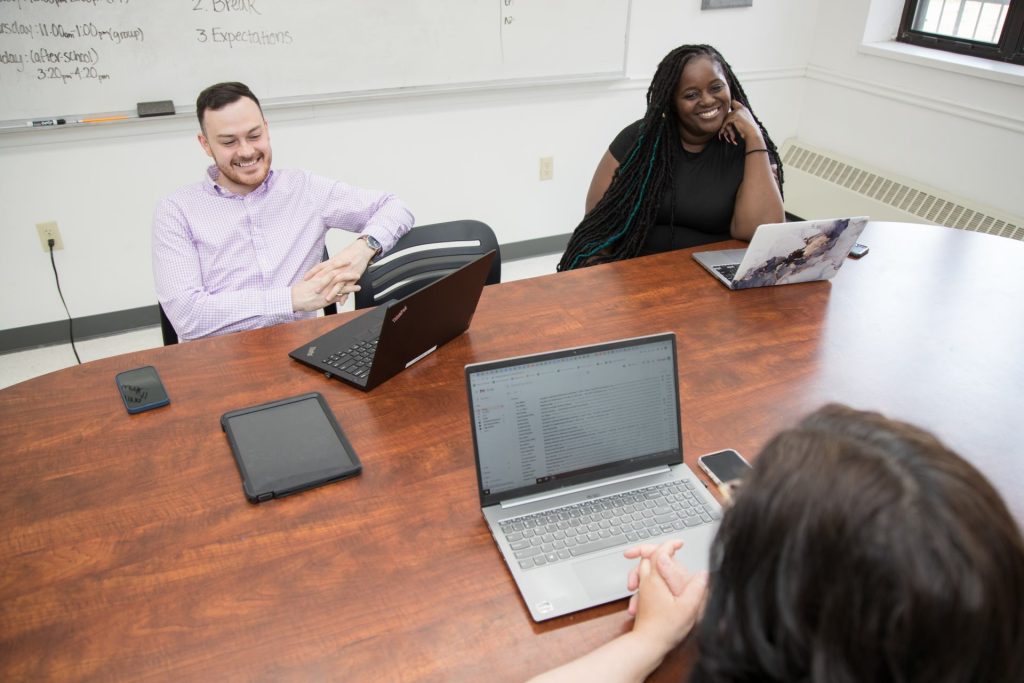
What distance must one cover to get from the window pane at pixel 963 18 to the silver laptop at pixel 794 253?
2.19 meters

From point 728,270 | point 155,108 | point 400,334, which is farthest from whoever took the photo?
point 155,108

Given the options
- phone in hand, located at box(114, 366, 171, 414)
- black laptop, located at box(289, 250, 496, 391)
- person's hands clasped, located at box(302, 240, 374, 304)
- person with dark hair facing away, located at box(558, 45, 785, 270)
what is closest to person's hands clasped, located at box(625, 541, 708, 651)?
black laptop, located at box(289, 250, 496, 391)

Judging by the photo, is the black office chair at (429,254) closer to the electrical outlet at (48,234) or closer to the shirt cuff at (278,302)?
the shirt cuff at (278,302)

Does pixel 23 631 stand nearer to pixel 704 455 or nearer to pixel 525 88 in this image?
pixel 704 455

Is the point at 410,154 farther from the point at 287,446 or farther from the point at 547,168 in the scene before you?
the point at 287,446

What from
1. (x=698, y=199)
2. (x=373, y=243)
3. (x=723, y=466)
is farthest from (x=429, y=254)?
(x=723, y=466)

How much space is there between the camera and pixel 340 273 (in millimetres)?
1905

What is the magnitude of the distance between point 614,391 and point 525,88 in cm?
254

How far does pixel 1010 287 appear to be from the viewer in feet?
6.12

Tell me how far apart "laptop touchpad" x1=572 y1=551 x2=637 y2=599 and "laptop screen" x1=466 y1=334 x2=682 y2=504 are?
152 mm

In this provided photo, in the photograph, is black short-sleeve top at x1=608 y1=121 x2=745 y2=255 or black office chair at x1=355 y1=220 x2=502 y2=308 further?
black short-sleeve top at x1=608 y1=121 x2=745 y2=255

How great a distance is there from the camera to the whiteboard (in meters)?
2.59

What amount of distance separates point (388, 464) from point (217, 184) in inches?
43.4

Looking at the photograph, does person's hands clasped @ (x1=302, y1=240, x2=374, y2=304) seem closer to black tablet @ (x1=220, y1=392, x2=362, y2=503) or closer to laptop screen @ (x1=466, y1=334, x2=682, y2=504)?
black tablet @ (x1=220, y1=392, x2=362, y2=503)
